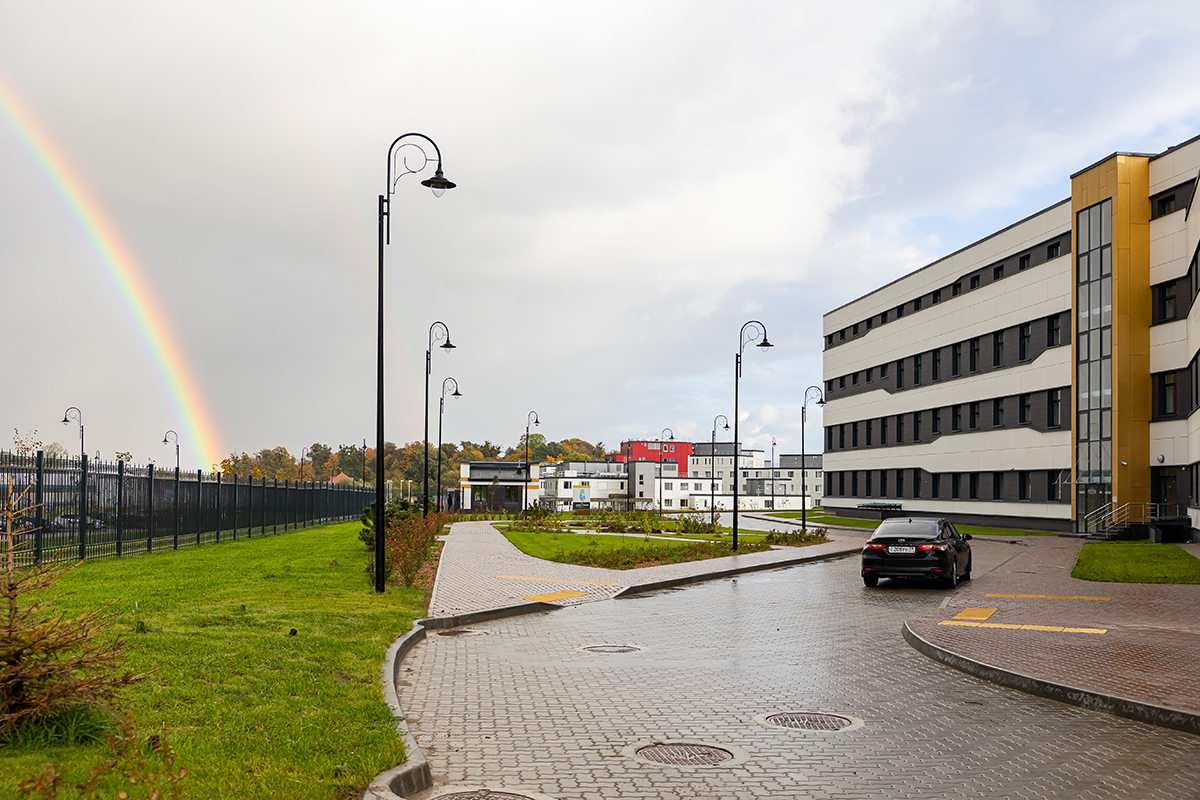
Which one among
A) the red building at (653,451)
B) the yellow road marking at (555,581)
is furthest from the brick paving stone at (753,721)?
the red building at (653,451)

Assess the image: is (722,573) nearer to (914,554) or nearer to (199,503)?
(914,554)

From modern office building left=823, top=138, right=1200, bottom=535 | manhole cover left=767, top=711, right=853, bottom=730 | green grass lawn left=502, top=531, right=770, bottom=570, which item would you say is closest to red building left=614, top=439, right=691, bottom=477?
modern office building left=823, top=138, right=1200, bottom=535

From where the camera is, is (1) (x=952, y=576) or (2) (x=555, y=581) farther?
(2) (x=555, y=581)

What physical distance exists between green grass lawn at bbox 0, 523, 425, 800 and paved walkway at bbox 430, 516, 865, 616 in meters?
1.12

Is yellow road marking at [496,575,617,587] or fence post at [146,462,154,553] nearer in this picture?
yellow road marking at [496,575,617,587]

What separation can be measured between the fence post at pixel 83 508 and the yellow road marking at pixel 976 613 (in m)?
17.7

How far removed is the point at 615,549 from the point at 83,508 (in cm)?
1501

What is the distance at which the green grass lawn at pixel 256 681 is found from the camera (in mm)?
5453

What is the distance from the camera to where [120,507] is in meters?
22.7

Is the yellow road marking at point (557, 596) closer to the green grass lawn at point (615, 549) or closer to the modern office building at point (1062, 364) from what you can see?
the green grass lawn at point (615, 549)

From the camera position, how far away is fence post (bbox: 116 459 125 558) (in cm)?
2248

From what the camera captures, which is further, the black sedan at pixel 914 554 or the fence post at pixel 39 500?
the black sedan at pixel 914 554

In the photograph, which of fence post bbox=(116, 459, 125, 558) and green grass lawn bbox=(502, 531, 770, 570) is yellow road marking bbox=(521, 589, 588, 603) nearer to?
green grass lawn bbox=(502, 531, 770, 570)

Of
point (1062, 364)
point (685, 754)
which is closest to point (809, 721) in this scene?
point (685, 754)
